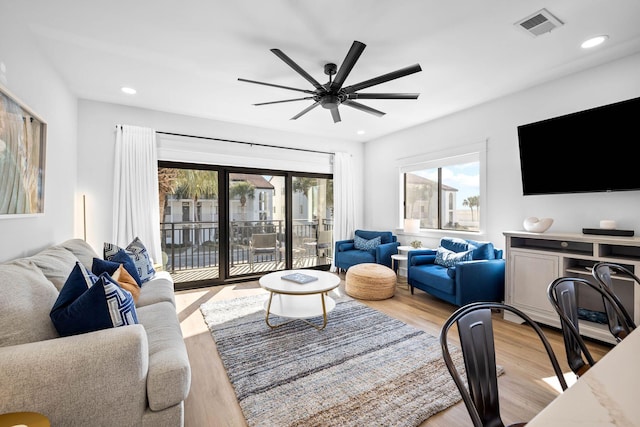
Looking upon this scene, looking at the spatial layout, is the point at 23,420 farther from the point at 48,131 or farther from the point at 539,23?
the point at 539,23

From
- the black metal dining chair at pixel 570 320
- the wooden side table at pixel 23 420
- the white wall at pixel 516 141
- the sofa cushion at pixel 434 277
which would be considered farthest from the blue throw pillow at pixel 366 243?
the wooden side table at pixel 23 420

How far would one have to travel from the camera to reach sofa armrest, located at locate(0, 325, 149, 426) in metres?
1.11

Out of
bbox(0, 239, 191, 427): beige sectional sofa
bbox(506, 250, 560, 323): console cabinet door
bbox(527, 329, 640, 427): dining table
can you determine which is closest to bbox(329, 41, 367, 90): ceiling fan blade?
bbox(527, 329, 640, 427): dining table

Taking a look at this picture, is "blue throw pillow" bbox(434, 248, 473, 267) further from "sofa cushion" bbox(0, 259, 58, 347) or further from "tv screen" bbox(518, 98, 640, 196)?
"sofa cushion" bbox(0, 259, 58, 347)

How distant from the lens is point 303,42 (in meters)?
2.50

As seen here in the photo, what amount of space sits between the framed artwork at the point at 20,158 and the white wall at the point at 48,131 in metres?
0.09

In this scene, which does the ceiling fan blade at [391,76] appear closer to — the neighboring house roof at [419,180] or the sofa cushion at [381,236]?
the neighboring house roof at [419,180]

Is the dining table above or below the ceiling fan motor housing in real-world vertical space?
below

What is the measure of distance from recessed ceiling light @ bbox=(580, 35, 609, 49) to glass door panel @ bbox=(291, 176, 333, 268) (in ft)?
13.0

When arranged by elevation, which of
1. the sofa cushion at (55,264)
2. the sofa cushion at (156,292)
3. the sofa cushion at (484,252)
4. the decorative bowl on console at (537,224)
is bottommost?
the sofa cushion at (156,292)

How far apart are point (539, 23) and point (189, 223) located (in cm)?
466

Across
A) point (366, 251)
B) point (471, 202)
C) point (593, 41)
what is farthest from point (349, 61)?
point (366, 251)

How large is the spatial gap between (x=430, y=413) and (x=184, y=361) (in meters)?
1.46

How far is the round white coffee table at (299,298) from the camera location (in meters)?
2.80
